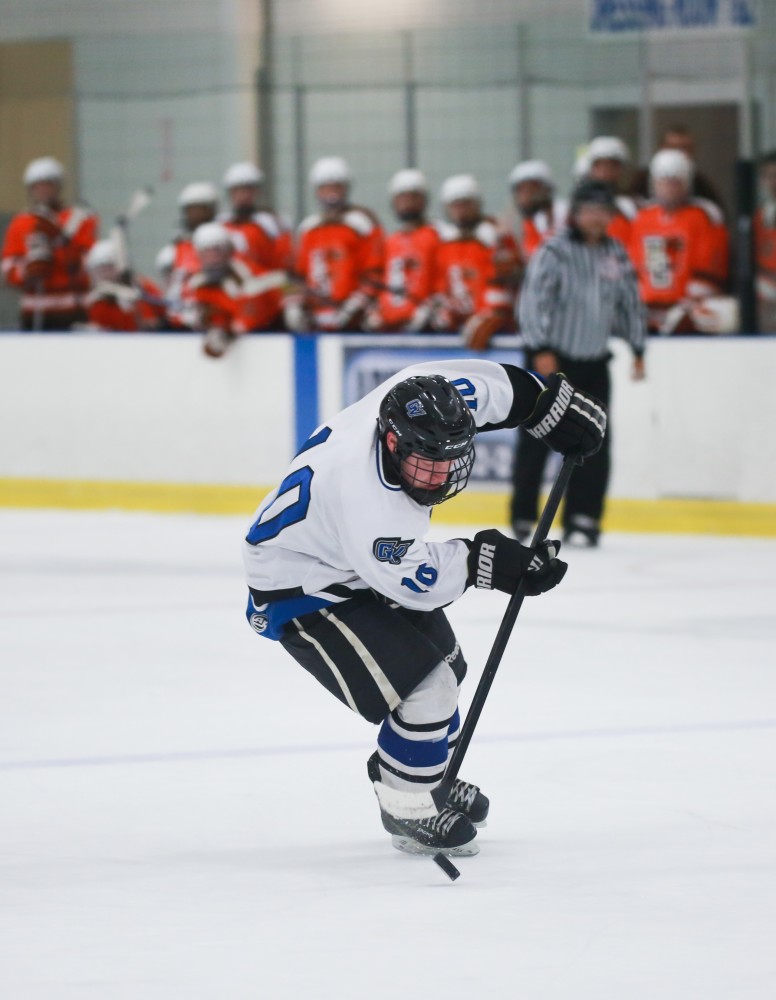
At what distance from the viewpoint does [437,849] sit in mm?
3861

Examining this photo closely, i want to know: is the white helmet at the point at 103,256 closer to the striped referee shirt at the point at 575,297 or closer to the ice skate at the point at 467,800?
the striped referee shirt at the point at 575,297

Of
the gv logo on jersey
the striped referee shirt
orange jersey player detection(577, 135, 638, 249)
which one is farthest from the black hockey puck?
orange jersey player detection(577, 135, 638, 249)

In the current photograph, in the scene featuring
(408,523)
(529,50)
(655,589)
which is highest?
(529,50)

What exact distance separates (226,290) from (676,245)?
86.0 inches

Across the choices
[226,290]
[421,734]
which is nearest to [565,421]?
[421,734]

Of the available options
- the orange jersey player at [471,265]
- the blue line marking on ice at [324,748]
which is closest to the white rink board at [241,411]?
the orange jersey player at [471,265]

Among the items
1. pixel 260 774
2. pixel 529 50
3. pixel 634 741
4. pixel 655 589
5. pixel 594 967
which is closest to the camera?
pixel 594 967

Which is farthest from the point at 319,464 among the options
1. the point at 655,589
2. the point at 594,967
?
the point at 655,589

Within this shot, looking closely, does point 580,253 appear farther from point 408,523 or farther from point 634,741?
point 408,523

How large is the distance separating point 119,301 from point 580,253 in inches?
118

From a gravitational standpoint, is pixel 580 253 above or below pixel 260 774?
above

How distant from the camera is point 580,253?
26.9ft

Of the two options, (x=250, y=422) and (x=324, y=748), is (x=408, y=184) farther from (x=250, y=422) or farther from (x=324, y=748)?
(x=324, y=748)

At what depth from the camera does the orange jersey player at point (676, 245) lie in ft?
29.7
